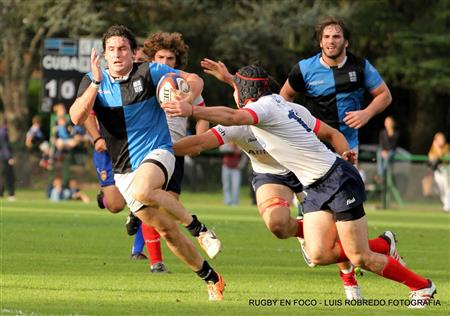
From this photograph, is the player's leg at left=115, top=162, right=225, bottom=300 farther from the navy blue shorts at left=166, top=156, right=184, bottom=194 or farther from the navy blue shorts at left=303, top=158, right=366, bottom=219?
the navy blue shorts at left=166, top=156, right=184, bottom=194

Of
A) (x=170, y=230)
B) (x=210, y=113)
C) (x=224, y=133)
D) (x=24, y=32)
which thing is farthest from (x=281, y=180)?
(x=24, y=32)

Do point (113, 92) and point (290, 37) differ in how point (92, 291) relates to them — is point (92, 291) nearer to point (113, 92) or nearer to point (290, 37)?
point (113, 92)

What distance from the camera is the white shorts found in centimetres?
1033

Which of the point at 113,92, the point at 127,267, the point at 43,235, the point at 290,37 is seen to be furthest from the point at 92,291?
the point at 290,37

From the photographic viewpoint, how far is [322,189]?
33.5 ft

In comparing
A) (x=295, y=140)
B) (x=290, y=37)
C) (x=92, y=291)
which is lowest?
(x=290, y=37)

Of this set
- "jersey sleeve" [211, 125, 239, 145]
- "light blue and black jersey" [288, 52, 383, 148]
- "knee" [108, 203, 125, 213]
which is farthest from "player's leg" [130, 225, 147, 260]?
"jersey sleeve" [211, 125, 239, 145]

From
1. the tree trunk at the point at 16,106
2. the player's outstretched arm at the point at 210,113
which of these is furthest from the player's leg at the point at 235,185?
the player's outstretched arm at the point at 210,113

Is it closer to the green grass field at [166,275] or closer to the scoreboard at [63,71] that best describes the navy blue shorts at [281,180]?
the green grass field at [166,275]

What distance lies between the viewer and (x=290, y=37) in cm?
4222

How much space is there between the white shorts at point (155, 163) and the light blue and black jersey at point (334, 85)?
293cm

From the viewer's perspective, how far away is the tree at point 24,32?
3953cm

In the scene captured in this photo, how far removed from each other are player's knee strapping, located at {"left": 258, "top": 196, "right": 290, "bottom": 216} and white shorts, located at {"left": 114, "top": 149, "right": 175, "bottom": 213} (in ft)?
4.80

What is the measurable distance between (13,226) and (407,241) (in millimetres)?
5585
